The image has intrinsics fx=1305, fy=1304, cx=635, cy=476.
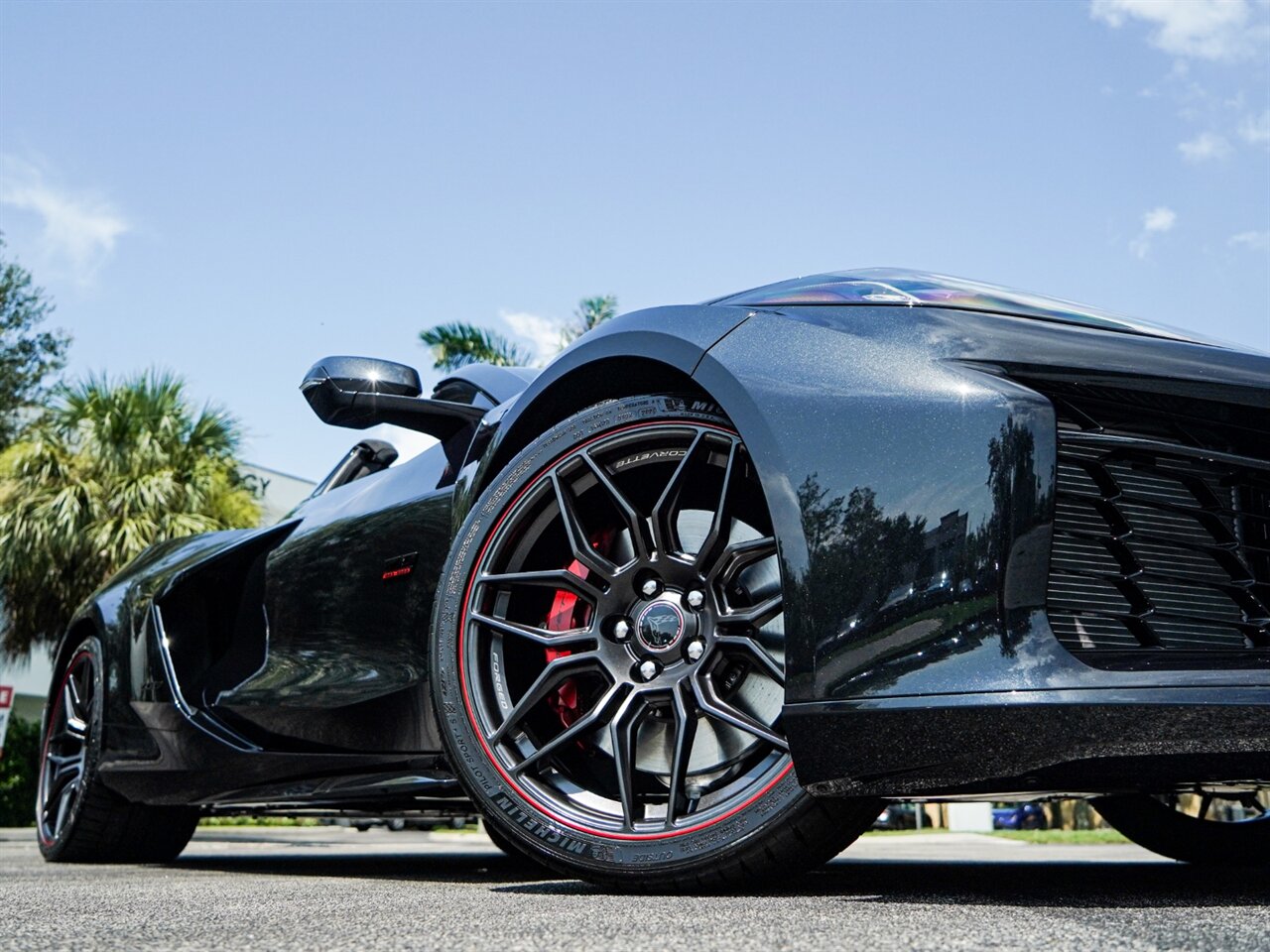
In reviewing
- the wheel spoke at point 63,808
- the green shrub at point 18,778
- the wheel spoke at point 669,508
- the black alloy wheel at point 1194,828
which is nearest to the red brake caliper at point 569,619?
the wheel spoke at point 669,508

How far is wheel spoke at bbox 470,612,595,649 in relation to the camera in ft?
7.25

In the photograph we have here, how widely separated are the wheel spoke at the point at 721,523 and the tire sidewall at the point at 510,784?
7 cm

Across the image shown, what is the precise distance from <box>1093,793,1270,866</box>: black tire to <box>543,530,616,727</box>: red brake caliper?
4.51 feet

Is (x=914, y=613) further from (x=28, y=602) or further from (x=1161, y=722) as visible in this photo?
(x=28, y=602)

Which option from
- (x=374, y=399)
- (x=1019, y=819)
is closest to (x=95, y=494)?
(x=374, y=399)

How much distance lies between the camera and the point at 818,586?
74.5 inches

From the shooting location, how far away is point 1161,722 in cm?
167

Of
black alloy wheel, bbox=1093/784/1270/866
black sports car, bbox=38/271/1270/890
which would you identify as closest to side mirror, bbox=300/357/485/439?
black sports car, bbox=38/271/1270/890

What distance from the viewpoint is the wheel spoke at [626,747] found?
82.7 inches

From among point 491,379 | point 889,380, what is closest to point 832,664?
point 889,380

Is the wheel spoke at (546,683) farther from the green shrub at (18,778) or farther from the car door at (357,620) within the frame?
the green shrub at (18,778)

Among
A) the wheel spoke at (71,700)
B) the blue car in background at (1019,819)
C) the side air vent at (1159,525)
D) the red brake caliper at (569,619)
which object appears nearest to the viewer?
the side air vent at (1159,525)

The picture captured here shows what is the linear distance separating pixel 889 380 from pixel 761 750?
66 cm

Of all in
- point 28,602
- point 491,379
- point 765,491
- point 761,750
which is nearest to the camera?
point 765,491
